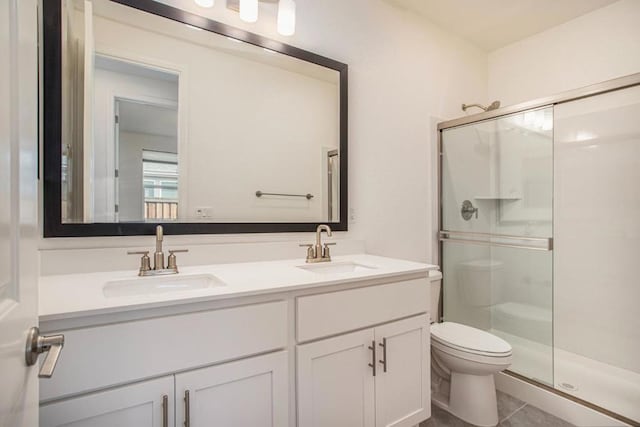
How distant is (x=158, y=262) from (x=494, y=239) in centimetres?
203

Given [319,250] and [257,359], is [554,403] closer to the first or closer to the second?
→ [319,250]

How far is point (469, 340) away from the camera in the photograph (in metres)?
1.69

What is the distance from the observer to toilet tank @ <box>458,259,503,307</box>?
2.29 meters

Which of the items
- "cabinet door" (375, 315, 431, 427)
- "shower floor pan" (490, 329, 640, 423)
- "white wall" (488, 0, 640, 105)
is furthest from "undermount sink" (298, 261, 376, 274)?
"white wall" (488, 0, 640, 105)

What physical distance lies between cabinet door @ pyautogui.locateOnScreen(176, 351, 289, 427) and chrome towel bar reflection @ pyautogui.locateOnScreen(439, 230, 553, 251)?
1.63 meters

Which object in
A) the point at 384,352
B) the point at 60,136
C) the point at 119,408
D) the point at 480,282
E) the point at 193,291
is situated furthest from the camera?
the point at 480,282

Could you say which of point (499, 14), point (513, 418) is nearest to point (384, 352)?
point (513, 418)

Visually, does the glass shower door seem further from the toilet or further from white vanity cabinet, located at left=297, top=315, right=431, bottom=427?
white vanity cabinet, located at left=297, top=315, right=431, bottom=427

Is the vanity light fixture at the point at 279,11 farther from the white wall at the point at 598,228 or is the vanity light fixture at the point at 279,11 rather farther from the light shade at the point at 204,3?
the white wall at the point at 598,228

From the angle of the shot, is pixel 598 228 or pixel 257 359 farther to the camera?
pixel 598 228

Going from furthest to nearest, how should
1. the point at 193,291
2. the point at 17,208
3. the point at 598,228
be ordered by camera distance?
the point at 598,228 < the point at 193,291 < the point at 17,208

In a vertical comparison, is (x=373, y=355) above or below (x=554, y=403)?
above

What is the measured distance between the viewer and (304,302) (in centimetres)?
109

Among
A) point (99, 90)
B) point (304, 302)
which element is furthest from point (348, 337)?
point (99, 90)
